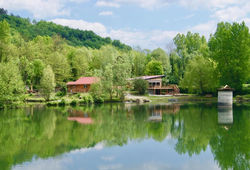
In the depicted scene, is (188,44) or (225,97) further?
(188,44)

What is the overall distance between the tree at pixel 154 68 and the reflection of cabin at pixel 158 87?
21.7 ft

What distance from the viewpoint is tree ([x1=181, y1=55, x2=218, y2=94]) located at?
50906 millimetres

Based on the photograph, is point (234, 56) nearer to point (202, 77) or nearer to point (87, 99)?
point (202, 77)

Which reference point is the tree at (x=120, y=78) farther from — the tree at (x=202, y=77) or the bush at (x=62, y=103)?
the tree at (x=202, y=77)

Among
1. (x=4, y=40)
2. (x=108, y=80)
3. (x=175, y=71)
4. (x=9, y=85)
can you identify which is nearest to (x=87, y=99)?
(x=108, y=80)

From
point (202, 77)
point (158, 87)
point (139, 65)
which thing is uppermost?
point (139, 65)

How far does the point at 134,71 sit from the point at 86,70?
14.9 metres

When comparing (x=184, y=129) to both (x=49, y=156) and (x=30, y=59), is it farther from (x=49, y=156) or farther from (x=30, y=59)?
(x=30, y=59)

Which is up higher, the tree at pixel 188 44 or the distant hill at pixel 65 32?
the distant hill at pixel 65 32

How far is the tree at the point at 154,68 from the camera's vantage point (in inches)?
2842

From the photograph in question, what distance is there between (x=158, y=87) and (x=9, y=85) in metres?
35.0

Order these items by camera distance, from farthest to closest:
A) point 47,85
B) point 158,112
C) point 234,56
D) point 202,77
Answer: point 202,77
point 234,56
point 47,85
point 158,112

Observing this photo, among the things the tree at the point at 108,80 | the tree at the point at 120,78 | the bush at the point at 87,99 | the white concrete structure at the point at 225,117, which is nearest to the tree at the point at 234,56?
the white concrete structure at the point at 225,117

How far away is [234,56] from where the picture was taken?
47.0 meters
